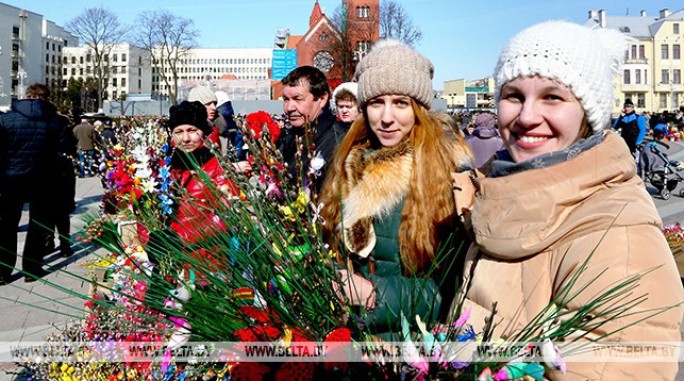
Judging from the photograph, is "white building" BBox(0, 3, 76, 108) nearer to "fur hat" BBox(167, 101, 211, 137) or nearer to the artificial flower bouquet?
"fur hat" BBox(167, 101, 211, 137)

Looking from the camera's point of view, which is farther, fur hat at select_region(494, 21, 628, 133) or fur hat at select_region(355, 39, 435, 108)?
fur hat at select_region(355, 39, 435, 108)

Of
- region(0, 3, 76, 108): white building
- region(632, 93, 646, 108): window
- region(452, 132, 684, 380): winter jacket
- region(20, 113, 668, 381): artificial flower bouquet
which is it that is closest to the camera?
region(20, 113, 668, 381): artificial flower bouquet

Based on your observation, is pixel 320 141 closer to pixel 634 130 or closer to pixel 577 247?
pixel 577 247

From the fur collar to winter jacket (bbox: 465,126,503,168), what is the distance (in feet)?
14.2

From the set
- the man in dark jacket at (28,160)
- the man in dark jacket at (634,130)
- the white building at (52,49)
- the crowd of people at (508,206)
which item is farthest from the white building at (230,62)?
the crowd of people at (508,206)

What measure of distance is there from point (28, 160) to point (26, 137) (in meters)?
0.25

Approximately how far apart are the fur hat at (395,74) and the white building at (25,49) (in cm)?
9158

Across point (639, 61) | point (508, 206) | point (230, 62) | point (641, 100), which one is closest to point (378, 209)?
point (508, 206)

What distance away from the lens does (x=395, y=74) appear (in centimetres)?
219

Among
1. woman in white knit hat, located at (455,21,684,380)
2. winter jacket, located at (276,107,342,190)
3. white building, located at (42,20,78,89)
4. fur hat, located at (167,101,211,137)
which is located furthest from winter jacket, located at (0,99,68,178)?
white building, located at (42,20,78,89)

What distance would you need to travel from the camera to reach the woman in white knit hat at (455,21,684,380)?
3.68ft

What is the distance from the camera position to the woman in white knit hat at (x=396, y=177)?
186 centimetres

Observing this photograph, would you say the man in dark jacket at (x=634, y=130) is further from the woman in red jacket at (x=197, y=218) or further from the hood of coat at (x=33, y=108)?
the woman in red jacket at (x=197, y=218)

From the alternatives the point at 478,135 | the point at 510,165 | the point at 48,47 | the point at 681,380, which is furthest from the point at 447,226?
the point at 48,47
